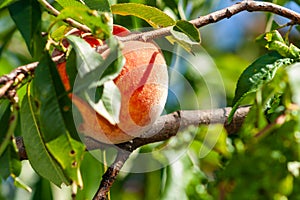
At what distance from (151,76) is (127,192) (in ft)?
3.64

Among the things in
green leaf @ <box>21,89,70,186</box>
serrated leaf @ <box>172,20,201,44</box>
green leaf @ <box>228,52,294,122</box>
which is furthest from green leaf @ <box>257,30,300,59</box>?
green leaf @ <box>21,89,70,186</box>

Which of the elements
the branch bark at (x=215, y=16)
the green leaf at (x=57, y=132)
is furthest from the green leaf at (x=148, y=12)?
the green leaf at (x=57, y=132)

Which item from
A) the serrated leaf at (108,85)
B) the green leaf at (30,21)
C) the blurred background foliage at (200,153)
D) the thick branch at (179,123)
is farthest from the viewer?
the thick branch at (179,123)

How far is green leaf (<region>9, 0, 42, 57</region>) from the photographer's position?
31.5 inches

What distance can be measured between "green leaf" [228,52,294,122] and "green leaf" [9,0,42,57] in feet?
0.85

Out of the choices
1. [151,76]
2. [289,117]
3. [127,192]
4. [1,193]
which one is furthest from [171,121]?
[127,192]

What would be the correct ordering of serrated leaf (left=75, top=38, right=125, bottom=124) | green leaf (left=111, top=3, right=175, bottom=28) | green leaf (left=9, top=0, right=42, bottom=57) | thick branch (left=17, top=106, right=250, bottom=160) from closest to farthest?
serrated leaf (left=75, top=38, right=125, bottom=124)
green leaf (left=9, top=0, right=42, bottom=57)
green leaf (left=111, top=3, right=175, bottom=28)
thick branch (left=17, top=106, right=250, bottom=160)

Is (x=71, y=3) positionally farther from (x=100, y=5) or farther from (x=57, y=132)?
(x=57, y=132)

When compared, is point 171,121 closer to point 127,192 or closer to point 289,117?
point 289,117

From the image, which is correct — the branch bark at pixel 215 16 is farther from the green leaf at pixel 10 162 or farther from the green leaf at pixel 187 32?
the green leaf at pixel 10 162

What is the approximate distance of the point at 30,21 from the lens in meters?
0.80

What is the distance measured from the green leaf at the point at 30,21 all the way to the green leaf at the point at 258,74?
259 millimetres

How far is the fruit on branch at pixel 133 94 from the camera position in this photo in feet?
2.85

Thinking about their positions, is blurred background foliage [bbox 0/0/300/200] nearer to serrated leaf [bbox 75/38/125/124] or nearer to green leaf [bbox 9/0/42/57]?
serrated leaf [bbox 75/38/125/124]
